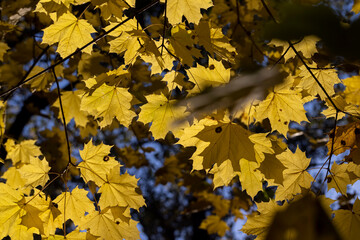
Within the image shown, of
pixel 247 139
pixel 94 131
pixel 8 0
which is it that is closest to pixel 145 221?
pixel 94 131

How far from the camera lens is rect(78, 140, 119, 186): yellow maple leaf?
2.06 metres

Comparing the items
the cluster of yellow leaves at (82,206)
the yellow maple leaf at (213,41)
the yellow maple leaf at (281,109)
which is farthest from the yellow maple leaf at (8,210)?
the yellow maple leaf at (281,109)

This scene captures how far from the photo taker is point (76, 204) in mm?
1989

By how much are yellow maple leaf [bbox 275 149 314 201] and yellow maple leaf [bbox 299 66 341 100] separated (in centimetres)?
46

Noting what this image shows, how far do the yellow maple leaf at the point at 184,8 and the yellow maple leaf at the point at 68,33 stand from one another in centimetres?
60

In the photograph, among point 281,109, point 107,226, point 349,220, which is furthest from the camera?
point 281,109

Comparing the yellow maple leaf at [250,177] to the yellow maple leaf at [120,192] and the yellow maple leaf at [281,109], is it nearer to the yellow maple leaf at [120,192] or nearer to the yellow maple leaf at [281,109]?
the yellow maple leaf at [281,109]

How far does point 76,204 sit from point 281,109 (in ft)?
4.49

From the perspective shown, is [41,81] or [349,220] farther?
[41,81]

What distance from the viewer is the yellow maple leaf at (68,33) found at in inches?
82.2

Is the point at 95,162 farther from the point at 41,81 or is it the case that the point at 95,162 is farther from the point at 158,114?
the point at 41,81

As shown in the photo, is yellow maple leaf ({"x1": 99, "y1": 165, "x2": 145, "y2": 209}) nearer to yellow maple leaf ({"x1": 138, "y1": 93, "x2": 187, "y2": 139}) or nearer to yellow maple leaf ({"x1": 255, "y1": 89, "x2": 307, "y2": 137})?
yellow maple leaf ({"x1": 138, "y1": 93, "x2": 187, "y2": 139})

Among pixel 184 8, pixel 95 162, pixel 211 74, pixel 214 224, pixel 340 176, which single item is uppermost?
pixel 184 8

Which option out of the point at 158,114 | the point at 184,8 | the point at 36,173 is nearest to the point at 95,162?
the point at 36,173
